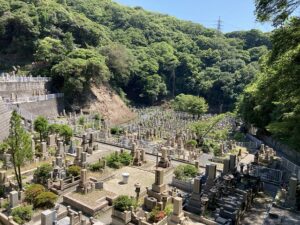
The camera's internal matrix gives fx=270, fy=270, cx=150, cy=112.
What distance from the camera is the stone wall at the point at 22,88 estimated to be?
3259 centimetres

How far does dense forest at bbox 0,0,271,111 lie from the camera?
41344 millimetres

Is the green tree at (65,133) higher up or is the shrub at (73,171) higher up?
the green tree at (65,133)

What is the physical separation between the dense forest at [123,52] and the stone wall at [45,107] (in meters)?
2.14

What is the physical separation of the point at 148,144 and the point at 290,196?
15.6 metres

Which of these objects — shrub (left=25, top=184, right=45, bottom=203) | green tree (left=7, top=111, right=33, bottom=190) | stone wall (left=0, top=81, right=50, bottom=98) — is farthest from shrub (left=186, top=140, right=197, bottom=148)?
stone wall (left=0, top=81, right=50, bottom=98)

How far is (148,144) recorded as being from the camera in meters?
26.8

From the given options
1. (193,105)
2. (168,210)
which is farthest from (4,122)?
(193,105)

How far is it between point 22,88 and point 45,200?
25433 mm

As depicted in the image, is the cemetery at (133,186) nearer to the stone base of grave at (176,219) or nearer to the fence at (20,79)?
the stone base of grave at (176,219)

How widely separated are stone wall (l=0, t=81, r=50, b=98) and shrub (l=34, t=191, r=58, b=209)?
22.4 meters

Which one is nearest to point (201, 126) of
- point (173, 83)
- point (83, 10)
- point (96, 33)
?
point (96, 33)

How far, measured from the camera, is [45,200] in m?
13.8

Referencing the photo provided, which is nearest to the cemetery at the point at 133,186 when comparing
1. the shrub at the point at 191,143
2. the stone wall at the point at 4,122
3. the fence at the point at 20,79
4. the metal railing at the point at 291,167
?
the shrub at the point at 191,143

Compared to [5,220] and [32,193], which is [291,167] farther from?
[5,220]
